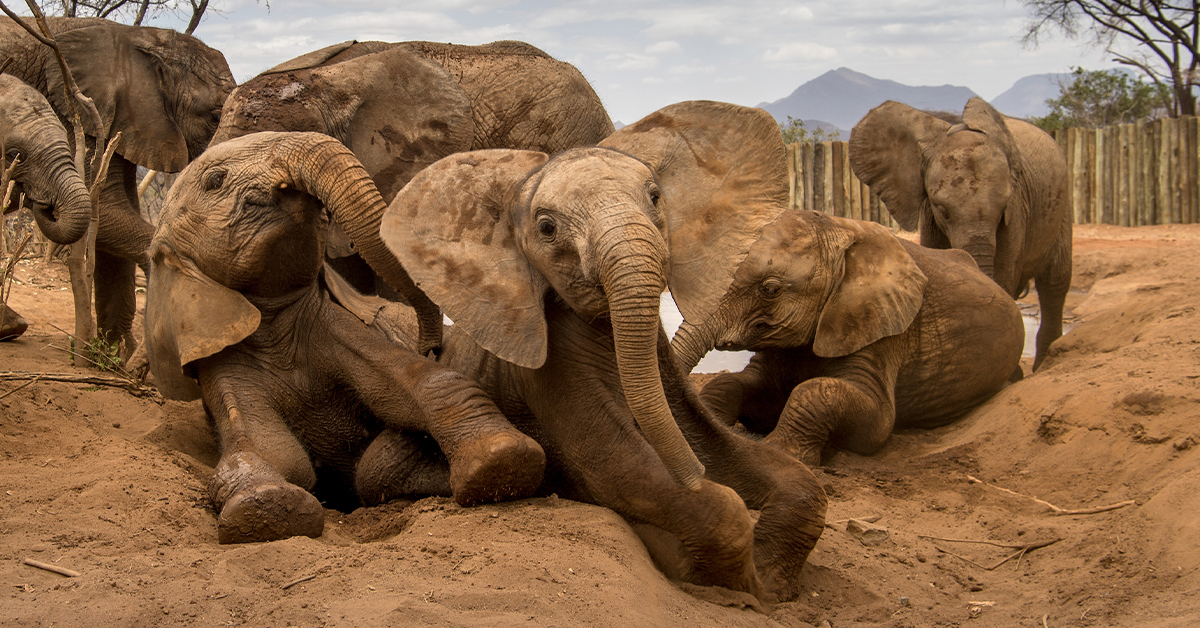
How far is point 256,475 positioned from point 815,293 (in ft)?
10.1

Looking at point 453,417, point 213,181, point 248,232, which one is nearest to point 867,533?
point 453,417

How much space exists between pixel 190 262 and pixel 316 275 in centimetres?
47

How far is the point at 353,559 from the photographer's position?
3277 millimetres

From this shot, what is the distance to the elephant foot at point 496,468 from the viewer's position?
3709 mm

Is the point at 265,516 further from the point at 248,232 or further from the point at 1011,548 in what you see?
the point at 1011,548

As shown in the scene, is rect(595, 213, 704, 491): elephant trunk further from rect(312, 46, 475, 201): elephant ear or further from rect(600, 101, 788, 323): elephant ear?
rect(312, 46, 475, 201): elephant ear

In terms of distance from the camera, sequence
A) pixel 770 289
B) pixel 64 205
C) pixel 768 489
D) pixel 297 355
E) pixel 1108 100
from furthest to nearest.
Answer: pixel 1108 100 < pixel 64 205 < pixel 770 289 < pixel 297 355 < pixel 768 489

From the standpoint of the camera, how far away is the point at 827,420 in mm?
5680

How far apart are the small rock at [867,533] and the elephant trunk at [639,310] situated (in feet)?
4.95

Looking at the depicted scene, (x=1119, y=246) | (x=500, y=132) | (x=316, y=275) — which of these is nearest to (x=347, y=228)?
(x=316, y=275)

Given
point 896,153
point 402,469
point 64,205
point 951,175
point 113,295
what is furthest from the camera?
point 896,153

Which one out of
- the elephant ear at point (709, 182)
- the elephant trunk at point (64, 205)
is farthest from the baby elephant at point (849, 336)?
the elephant trunk at point (64, 205)

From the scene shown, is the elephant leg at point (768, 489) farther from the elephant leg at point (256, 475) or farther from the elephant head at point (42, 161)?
the elephant head at point (42, 161)

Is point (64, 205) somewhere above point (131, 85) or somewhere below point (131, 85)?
below
